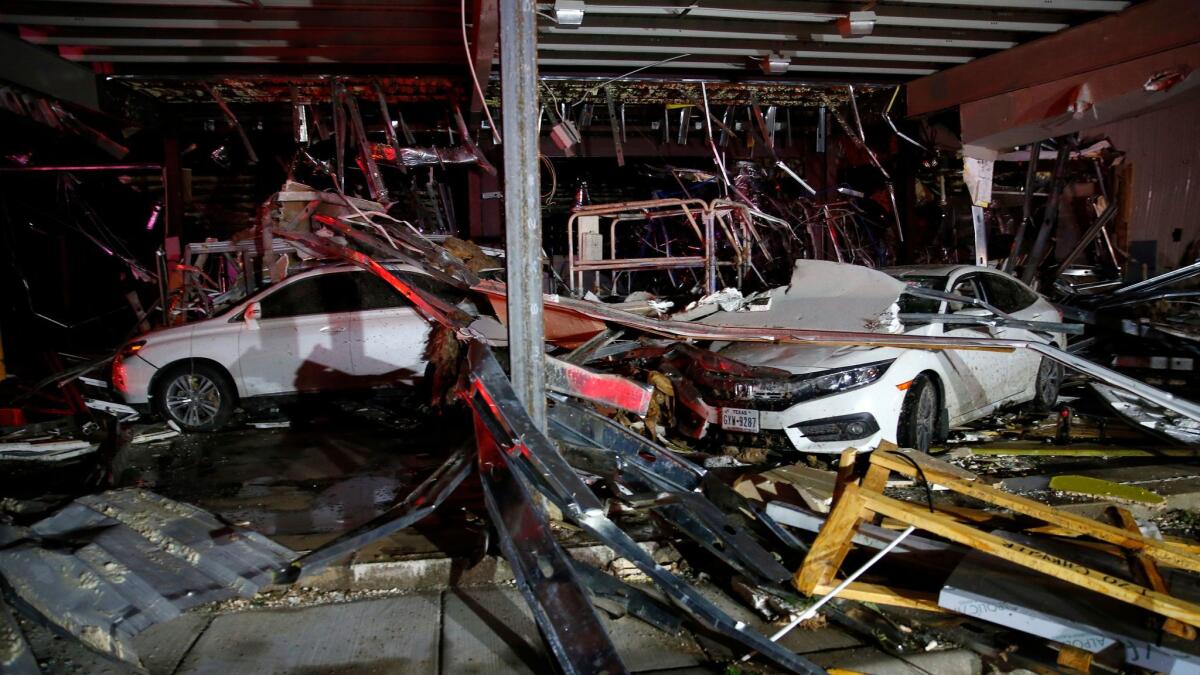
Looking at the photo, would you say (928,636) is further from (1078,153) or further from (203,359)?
(1078,153)

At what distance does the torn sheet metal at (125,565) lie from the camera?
2973 millimetres

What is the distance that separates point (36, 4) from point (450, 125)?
4972 mm

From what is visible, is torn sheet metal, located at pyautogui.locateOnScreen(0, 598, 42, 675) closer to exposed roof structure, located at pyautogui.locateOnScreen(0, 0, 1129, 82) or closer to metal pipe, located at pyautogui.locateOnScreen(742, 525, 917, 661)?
metal pipe, located at pyautogui.locateOnScreen(742, 525, 917, 661)

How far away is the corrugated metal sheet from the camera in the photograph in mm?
10555

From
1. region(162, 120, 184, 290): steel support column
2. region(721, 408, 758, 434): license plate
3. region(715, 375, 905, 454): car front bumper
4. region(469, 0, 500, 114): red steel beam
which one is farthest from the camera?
region(162, 120, 184, 290): steel support column

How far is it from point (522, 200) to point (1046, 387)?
6.14m

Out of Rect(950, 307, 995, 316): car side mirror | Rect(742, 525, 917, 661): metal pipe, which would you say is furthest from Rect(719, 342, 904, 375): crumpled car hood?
Rect(742, 525, 917, 661): metal pipe

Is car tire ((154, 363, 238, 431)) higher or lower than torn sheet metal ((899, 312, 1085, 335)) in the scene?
lower

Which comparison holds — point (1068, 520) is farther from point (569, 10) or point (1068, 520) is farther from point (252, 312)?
point (252, 312)

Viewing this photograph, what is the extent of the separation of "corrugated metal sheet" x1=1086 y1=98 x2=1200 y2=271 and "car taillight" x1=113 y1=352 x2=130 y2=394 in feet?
43.9

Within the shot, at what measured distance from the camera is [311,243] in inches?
248

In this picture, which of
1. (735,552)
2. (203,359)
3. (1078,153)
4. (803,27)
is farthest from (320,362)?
(1078,153)

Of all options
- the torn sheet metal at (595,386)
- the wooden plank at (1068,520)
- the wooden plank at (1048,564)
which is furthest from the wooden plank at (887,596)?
the torn sheet metal at (595,386)

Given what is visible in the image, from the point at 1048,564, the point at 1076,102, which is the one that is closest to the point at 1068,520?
the point at 1048,564
